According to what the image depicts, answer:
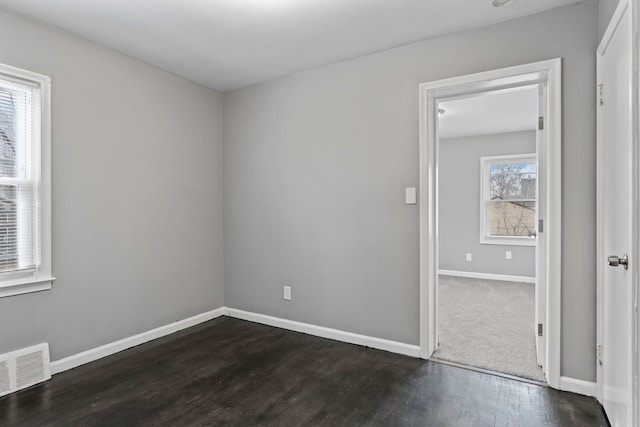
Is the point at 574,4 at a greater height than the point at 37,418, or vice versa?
the point at 574,4

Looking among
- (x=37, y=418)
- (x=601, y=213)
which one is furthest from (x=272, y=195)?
(x=601, y=213)

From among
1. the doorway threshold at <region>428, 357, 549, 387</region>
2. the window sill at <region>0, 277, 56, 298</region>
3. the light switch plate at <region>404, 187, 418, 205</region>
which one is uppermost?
the light switch plate at <region>404, 187, 418, 205</region>

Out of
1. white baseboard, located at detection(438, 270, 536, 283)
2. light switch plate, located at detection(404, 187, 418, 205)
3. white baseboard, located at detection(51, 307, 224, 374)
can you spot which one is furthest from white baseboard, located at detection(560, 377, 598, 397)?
white baseboard, located at detection(438, 270, 536, 283)

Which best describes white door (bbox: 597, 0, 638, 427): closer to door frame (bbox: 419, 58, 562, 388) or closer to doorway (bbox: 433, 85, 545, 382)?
door frame (bbox: 419, 58, 562, 388)

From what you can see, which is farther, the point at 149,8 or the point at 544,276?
the point at 544,276

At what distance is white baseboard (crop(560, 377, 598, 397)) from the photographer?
225 cm

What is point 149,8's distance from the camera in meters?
2.35

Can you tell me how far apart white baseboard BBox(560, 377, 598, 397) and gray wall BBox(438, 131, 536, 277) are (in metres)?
3.82

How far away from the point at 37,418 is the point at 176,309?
4.86 ft

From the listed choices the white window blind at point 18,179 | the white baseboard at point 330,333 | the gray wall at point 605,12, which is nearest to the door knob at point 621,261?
the gray wall at point 605,12

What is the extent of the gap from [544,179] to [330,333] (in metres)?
2.09

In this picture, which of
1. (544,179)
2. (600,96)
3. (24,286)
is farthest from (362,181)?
(24,286)

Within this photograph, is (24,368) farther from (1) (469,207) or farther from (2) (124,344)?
(1) (469,207)

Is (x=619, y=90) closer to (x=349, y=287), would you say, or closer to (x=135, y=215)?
(x=349, y=287)
